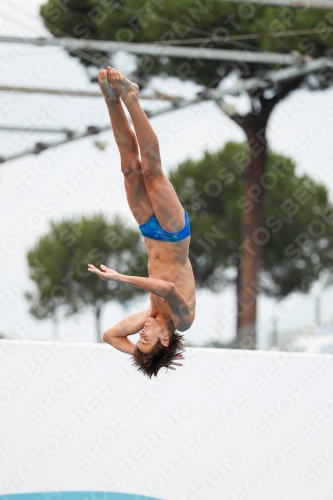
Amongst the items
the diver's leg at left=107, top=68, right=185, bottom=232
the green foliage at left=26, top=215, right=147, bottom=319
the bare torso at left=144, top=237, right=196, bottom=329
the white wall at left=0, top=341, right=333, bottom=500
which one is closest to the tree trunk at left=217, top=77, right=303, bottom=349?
the green foliage at left=26, top=215, right=147, bottom=319

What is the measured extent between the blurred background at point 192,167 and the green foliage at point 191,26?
0.02m

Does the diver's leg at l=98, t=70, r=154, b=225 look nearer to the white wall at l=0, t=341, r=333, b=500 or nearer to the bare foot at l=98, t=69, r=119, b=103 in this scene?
the bare foot at l=98, t=69, r=119, b=103

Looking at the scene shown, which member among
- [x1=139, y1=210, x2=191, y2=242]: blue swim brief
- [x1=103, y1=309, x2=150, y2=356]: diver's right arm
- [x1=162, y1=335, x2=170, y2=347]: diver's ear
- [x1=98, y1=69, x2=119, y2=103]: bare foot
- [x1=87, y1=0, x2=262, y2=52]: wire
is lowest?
[x1=103, y1=309, x2=150, y2=356]: diver's right arm

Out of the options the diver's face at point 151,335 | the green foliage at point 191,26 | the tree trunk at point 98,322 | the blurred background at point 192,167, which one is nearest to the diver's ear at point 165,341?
the diver's face at point 151,335

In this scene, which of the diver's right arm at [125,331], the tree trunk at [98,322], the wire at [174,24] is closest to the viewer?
the diver's right arm at [125,331]

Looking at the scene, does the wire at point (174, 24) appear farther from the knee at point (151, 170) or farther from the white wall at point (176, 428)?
the knee at point (151, 170)

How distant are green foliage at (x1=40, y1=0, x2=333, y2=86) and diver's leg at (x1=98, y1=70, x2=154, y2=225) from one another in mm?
7285

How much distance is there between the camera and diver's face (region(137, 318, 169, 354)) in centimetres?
429

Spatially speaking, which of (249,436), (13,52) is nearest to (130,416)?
(249,436)

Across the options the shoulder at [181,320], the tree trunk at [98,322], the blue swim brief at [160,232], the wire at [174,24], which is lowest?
the tree trunk at [98,322]

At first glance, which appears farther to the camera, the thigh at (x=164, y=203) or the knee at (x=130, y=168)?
the knee at (x=130, y=168)

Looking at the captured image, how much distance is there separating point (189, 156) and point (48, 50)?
8.05 ft

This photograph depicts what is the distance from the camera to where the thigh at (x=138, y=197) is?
4.30 meters

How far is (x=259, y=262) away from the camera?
1123 centimetres
